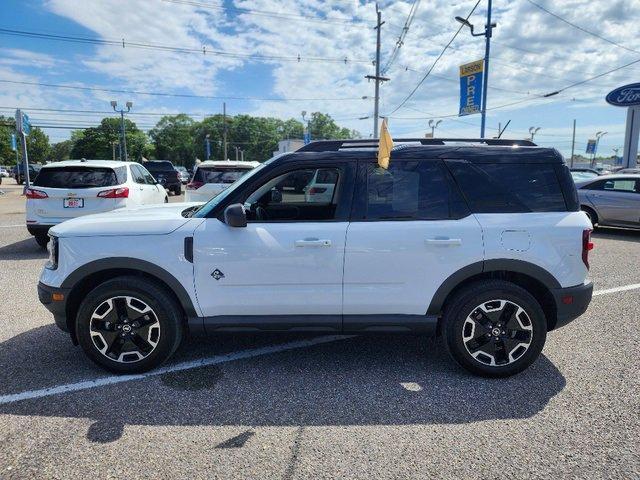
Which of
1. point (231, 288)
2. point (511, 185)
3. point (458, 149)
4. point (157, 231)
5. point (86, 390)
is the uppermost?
point (458, 149)

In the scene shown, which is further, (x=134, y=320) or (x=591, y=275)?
(x=591, y=275)

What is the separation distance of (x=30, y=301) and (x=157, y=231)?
301 cm

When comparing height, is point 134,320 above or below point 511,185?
below

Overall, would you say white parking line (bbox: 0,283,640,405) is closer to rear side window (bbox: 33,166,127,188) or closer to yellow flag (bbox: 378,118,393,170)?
yellow flag (bbox: 378,118,393,170)

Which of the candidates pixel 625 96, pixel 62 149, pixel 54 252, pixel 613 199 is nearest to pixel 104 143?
pixel 62 149

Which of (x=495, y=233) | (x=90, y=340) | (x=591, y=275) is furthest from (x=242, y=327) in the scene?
(x=591, y=275)

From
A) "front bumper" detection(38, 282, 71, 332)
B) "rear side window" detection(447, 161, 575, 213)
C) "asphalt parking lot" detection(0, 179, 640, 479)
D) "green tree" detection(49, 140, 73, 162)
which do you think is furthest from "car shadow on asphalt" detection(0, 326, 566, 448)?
"green tree" detection(49, 140, 73, 162)

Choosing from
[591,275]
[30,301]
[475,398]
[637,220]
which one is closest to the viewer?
[475,398]

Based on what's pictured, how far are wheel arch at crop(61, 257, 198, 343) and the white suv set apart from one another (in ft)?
0.03

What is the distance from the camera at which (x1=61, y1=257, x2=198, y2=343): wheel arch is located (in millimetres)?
3387

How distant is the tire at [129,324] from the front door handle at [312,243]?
1102 mm

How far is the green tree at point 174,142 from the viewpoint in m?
110

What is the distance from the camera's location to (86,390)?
3.29 metres

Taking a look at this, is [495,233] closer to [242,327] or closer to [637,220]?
[242,327]
